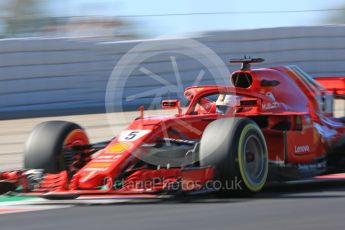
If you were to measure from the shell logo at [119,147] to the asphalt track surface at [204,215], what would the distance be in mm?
590

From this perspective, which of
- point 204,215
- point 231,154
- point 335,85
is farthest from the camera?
point 335,85

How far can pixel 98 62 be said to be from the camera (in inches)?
763

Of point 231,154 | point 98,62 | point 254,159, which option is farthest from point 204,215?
point 98,62

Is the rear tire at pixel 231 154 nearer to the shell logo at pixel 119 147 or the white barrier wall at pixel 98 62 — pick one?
the shell logo at pixel 119 147

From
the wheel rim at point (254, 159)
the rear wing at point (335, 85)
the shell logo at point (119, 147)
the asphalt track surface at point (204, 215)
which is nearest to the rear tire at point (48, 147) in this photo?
the shell logo at point (119, 147)

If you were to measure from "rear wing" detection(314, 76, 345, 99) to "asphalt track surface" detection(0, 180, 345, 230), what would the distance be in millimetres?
2278

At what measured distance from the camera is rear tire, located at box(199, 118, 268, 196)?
7934mm

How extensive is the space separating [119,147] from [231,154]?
1.18 metres

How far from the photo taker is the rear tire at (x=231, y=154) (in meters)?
7.93

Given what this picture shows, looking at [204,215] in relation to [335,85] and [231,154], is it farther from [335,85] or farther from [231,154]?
[335,85]

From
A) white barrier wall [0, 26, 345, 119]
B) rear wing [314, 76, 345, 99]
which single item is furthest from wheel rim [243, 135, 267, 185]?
white barrier wall [0, 26, 345, 119]

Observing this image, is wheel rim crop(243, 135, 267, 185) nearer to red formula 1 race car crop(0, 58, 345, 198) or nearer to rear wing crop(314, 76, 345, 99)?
red formula 1 race car crop(0, 58, 345, 198)

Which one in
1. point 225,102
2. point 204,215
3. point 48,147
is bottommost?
point 204,215

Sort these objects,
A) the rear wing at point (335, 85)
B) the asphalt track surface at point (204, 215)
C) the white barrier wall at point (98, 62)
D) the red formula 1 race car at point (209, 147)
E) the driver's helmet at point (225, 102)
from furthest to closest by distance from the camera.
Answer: the white barrier wall at point (98, 62) → the rear wing at point (335, 85) → the driver's helmet at point (225, 102) → the red formula 1 race car at point (209, 147) → the asphalt track surface at point (204, 215)
